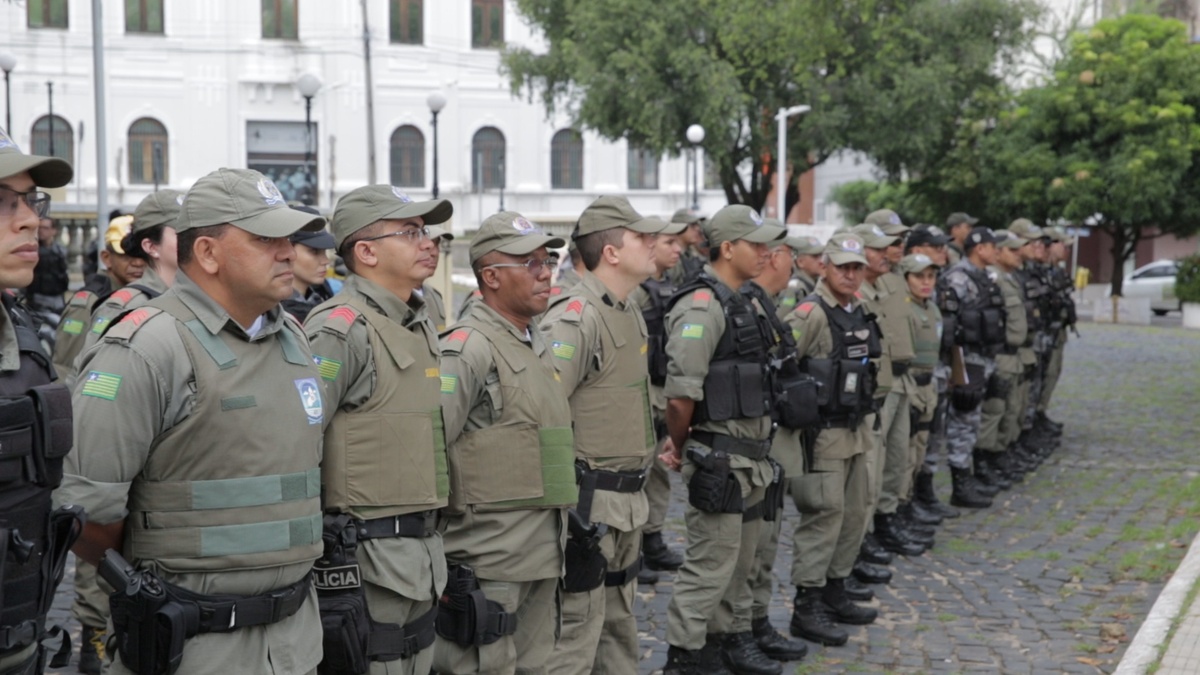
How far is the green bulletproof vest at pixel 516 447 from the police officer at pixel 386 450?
0.35m

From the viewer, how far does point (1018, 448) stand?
42.6 ft

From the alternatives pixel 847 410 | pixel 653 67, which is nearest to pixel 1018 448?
pixel 847 410

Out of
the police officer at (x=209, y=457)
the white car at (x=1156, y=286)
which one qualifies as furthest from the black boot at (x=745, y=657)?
the white car at (x=1156, y=286)

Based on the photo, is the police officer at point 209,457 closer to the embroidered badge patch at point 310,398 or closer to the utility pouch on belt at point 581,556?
the embroidered badge patch at point 310,398

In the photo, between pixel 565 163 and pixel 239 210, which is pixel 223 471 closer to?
pixel 239 210

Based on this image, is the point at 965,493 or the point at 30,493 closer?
the point at 30,493

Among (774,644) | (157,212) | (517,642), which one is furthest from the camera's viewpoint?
(774,644)

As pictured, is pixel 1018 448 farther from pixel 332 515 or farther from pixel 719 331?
pixel 332 515

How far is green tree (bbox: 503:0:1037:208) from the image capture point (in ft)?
106

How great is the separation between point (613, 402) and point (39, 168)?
2.90 meters

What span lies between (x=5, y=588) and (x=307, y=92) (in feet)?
66.8

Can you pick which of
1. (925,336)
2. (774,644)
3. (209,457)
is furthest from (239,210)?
(925,336)

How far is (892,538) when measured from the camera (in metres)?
9.42

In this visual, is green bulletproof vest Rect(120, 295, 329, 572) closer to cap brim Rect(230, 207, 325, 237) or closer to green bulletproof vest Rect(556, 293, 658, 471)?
cap brim Rect(230, 207, 325, 237)
